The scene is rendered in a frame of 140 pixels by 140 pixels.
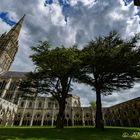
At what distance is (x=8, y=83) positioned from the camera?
6531cm

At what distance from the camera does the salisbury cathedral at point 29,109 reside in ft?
159

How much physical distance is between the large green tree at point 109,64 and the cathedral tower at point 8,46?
2093 inches

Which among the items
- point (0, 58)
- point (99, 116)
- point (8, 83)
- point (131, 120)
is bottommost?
point (99, 116)

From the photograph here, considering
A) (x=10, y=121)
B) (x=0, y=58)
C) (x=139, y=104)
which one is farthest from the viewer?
(x=0, y=58)

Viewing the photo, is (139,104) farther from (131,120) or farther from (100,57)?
(100,57)

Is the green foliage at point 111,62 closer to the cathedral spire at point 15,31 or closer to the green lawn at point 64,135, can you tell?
the green lawn at point 64,135

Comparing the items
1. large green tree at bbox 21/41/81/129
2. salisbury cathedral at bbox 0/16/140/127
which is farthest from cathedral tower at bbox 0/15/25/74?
large green tree at bbox 21/41/81/129

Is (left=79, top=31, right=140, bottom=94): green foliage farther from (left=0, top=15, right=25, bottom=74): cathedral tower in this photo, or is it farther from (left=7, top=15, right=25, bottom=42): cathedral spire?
(left=7, top=15, right=25, bottom=42): cathedral spire

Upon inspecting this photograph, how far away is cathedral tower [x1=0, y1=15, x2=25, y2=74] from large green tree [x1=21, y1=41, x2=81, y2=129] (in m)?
49.8

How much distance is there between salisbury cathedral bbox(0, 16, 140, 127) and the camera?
4834 centimetres

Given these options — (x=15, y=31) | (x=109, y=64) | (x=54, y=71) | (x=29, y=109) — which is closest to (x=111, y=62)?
(x=109, y=64)

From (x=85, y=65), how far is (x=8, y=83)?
51.7 metres

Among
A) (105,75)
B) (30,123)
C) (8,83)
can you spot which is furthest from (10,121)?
(105,75)

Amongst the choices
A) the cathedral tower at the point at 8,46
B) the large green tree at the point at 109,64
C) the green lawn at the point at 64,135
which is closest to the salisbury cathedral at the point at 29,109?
the cathedral tower at the point at 8,46
